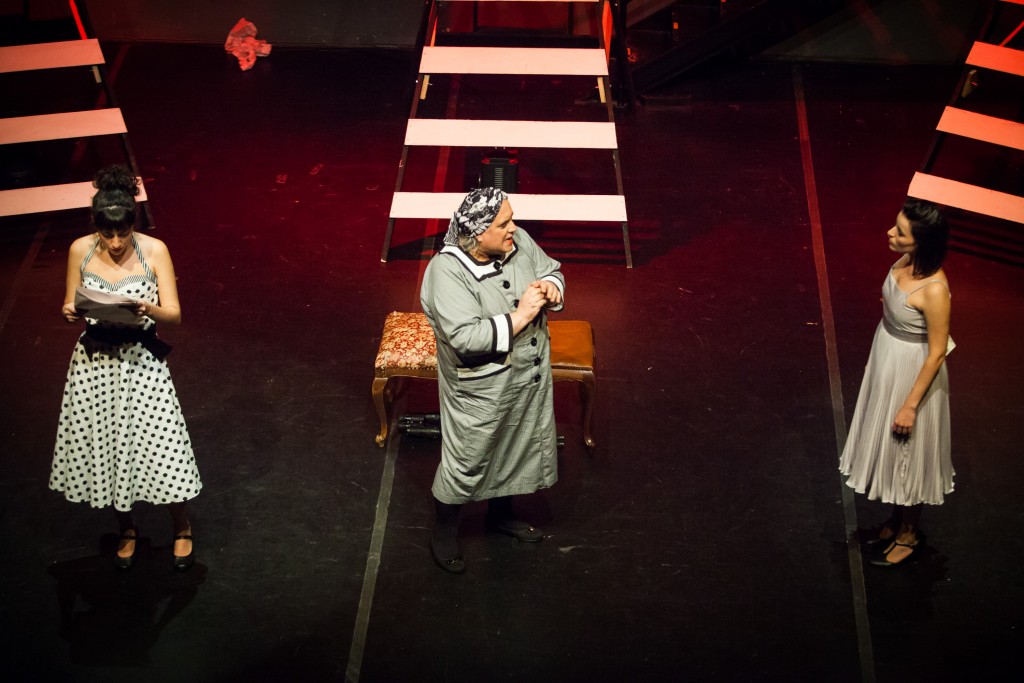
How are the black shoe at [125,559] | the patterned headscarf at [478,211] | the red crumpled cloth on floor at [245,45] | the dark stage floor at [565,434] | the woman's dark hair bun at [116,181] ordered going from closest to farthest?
the patterned headscarf at [478,211]
the woman's dark hair bun at [116,181]
the dark stage floor at [565,434]
the black shoe at [125,559]
the red crumpled cloth on floor at [245,45]

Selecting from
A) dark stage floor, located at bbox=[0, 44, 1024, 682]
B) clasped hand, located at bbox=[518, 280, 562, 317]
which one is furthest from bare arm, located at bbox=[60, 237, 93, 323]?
clasped hand, located at bbox=[518, 280, 562, 317]

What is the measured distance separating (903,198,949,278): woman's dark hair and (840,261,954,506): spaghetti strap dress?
0.14m

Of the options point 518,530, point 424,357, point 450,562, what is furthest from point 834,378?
point 450,562

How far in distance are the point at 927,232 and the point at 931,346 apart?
412mm

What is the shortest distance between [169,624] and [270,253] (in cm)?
272

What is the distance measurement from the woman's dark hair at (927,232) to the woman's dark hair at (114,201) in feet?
8.90

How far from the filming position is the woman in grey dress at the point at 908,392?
3.73 meters

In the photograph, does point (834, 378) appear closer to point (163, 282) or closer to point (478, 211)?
point (478, 211)

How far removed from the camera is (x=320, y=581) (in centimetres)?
434

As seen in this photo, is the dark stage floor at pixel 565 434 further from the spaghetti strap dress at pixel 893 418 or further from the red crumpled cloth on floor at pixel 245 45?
the red crumpled cloth on floor at pixel 245 45

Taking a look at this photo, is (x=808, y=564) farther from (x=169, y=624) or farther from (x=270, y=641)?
(x=169, y=624)

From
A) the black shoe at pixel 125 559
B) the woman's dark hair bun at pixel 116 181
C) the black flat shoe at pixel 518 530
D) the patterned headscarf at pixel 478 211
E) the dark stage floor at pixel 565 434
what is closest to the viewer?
the patterned headscarf at pixel 478 211

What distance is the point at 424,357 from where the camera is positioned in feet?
15.5

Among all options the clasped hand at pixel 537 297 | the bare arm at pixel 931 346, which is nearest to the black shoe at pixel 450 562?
the clasped hand at pixel 537 297
